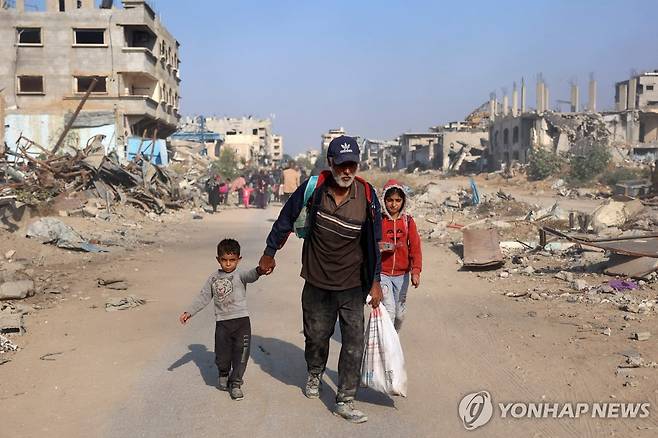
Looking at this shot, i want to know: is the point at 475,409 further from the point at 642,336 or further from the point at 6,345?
the point at 6,345

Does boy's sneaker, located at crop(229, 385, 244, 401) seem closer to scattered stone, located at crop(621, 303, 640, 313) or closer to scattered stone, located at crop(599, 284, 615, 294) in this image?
scattered stone, located at crop(621, 303, 640, 313)

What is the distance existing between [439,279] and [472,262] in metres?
0.78

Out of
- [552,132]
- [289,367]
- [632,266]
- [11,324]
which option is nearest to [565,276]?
[632,266]

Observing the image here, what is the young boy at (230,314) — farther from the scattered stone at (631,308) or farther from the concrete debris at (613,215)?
the concrete debris at (613,215)

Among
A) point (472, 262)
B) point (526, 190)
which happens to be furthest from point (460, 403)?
point (526, 190)

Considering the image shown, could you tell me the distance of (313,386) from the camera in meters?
4.63

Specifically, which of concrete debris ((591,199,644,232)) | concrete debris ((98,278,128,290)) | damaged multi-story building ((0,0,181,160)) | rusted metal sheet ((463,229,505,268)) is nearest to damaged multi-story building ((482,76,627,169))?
damaged multi-story building ((0,0,181,160))

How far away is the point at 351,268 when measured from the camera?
172 inches

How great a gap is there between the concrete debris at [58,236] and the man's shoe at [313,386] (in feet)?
26.4

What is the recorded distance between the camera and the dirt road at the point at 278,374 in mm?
4102

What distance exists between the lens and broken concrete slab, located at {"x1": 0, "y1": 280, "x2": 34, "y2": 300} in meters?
7.56

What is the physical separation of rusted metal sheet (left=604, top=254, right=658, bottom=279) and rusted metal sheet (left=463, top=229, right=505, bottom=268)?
5.97 ft

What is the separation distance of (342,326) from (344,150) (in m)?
1.19

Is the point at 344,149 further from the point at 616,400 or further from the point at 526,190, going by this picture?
the point at 526,190
